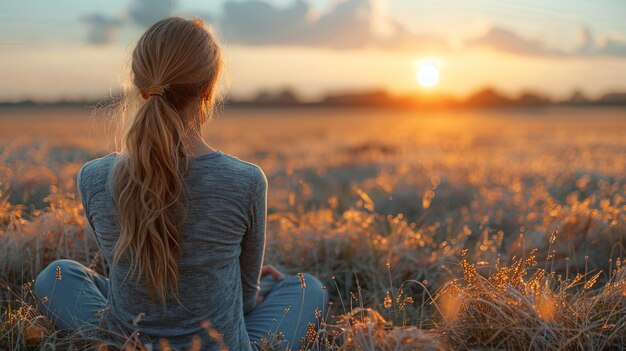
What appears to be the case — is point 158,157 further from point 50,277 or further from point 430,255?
point 430,255

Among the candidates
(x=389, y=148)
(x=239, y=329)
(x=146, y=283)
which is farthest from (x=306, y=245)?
(x=389, y=148)

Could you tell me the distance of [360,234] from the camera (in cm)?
463

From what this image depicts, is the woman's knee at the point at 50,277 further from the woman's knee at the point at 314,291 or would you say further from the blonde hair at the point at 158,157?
the woman's knee at the point at 314,291

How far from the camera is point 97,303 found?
3.09m

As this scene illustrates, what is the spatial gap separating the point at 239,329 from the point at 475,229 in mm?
3399

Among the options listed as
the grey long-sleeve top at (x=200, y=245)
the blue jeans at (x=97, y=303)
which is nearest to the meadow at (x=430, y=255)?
the blue jeans at (x=97, y=303)

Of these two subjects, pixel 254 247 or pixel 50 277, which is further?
pixel 50 277

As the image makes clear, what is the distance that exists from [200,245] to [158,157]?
1.42 feet

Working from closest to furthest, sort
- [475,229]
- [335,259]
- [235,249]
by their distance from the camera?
1. [235,249]
2. [335,259]
3. [475,229]

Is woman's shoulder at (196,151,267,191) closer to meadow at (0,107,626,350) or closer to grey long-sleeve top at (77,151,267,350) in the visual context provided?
grey long-sleeve top at (77,151,267,350)

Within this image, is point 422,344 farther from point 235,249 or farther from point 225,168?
point 225,168

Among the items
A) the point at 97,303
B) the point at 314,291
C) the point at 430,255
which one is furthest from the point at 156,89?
the point at 430,255

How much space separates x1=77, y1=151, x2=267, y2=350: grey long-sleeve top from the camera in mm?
2566

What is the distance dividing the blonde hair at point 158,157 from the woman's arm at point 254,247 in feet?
1.12
